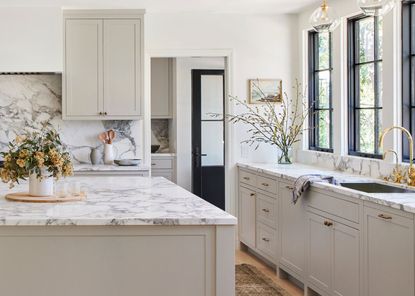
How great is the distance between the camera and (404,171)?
4.51 meters

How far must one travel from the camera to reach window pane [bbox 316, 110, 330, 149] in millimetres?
6148

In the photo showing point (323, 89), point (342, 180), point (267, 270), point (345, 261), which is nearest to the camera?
point (345, 261)

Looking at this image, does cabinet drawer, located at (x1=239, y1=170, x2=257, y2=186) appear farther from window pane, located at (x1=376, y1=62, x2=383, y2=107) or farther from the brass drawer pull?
the brass drawer pull

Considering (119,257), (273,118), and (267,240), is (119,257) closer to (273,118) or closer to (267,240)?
(267,240)

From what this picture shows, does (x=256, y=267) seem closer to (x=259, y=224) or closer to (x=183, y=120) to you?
(x=259, y=224)

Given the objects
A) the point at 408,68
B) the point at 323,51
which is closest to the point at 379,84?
the point at 408,68

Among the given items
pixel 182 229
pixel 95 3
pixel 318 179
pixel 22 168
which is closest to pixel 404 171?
pixel 318 179

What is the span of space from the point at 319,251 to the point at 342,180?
585 millimetres

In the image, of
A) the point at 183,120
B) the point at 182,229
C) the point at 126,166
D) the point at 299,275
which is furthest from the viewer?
the point at 183,120

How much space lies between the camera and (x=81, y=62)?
6281 mm

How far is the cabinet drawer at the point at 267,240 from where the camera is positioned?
559 centimetres

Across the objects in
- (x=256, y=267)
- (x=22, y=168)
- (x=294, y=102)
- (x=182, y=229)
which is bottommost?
(x=256, y=267)

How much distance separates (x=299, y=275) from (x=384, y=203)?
1.62 metres

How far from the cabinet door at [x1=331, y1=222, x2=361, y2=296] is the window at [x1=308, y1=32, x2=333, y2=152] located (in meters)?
1.92
